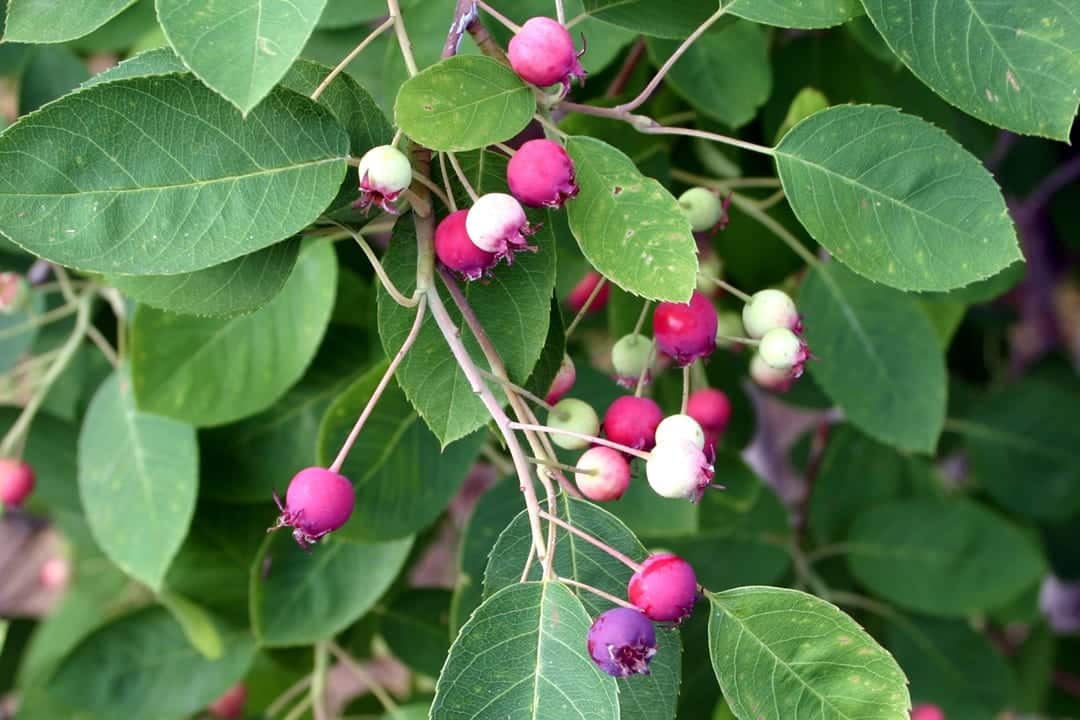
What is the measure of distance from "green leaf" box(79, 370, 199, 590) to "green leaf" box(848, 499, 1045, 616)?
961 mm

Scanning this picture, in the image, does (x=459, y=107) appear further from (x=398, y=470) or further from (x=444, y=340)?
(x=398, y=470)

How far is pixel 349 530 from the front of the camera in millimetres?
1109

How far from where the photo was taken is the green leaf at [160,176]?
2.34 feet

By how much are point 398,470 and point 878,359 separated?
20.7 inches

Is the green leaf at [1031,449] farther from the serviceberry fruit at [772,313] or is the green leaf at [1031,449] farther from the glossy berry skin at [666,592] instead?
the glossy berry skin at [666,592]

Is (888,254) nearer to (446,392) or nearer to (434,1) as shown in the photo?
(446,392)

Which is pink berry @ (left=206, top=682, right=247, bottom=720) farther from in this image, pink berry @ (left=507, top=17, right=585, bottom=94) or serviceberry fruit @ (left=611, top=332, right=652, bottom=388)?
pink berry @ (left=507, top=17, right=585, bottom=94)

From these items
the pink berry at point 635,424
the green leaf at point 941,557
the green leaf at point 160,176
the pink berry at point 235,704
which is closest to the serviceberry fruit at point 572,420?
the pink berry at point 635,424

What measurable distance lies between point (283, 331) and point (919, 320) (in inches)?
27.1

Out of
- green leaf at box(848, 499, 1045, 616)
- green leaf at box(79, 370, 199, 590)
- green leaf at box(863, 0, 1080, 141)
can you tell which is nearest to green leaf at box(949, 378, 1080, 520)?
green leaf at box(848, 499, 1045, 616)

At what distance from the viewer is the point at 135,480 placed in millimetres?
1243

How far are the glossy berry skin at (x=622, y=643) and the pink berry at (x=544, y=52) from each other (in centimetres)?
35

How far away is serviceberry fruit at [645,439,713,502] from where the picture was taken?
2.38ft

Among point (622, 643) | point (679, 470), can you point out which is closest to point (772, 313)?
point (679, 470)
